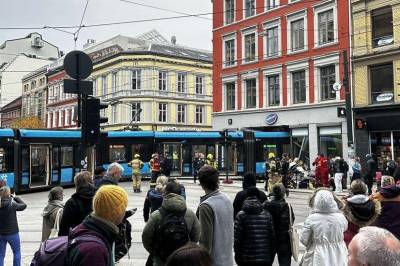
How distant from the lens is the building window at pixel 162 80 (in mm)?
56013

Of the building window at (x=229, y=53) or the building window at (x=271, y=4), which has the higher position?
the building window at (x=271, y=4)

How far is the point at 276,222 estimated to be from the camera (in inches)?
266

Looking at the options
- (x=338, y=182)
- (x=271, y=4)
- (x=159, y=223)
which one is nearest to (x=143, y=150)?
(x=338, y=182)

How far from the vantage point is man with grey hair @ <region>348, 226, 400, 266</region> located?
7.02 feet

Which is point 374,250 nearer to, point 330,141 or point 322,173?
point 322,173

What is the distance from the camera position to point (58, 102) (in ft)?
233

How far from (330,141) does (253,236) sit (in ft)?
88.8

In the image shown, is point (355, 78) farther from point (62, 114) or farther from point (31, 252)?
point (62, 114)

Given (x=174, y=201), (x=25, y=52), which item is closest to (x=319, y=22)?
(x=174, y=201)

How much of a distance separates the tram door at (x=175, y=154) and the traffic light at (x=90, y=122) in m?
21.5

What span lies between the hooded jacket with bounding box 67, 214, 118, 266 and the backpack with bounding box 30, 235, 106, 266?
4 cm

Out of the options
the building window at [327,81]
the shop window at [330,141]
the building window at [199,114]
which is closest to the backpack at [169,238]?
the shop window at [330,141]

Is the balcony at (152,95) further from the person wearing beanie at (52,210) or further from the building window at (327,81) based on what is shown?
the person wearing beanie at (52,210)

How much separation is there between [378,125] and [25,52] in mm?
74300
